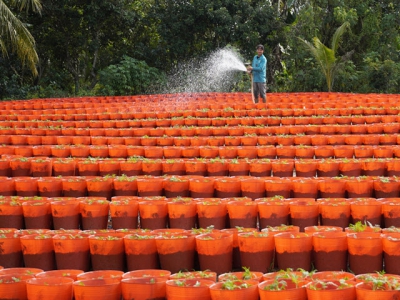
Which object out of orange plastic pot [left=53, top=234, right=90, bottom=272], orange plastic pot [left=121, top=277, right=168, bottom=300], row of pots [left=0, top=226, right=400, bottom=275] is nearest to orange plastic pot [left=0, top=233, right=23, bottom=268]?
row of pots [left=0, top=226, right=400, bottom=275]

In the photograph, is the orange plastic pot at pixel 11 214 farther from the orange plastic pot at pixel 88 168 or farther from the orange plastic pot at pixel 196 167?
the orange plastic pot at pixel 196 167

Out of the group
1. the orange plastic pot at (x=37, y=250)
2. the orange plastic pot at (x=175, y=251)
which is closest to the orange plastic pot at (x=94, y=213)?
the orange plastic pot at (x=37, y=250)

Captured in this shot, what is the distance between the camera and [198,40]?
26609mm

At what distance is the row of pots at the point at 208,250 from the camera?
558cm

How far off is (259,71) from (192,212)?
8.59 metres

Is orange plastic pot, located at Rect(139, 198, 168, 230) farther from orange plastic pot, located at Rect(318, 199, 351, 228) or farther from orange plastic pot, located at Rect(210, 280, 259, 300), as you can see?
orange plastic pot, located at Rect(210, 280, 259, 300)

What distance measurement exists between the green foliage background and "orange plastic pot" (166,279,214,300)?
19328 millimetres

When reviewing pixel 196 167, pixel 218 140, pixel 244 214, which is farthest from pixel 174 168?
pixel 244 214

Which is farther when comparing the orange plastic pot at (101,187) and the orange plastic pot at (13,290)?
the orange plastic pot at (101,187)

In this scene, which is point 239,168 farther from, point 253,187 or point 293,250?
point 293,250

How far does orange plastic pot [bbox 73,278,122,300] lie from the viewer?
4.49m

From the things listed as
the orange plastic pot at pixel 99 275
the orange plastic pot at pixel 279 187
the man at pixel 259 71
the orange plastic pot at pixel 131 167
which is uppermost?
the man at pixel 259 71

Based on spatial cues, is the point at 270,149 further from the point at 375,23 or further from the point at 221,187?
the point at 375,23

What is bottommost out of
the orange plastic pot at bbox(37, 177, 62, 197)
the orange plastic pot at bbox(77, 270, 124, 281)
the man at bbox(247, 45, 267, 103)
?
the orange plastic pot at bbox(77, 270, 124, 281)
